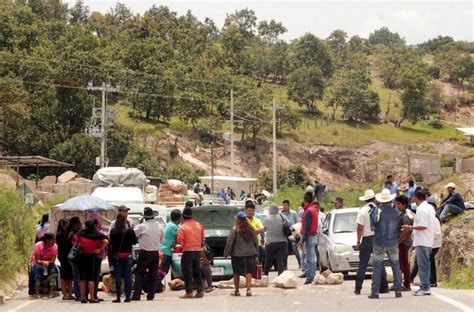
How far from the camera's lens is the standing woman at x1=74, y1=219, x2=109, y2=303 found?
730 inches

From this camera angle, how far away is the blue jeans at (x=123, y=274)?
60.7ft

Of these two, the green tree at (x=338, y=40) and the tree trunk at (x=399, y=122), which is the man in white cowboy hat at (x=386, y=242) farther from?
the green tree at (x=338, y=40)

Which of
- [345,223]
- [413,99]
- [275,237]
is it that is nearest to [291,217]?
[345,223]

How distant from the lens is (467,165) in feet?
238

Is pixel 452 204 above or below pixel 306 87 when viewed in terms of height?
below

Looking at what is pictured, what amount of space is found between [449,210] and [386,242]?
537cm

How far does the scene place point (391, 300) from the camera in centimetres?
1702

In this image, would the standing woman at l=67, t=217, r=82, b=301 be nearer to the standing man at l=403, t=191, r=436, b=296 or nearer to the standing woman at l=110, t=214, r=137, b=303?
the standing woman at l=110, t=214, r=137, b=303

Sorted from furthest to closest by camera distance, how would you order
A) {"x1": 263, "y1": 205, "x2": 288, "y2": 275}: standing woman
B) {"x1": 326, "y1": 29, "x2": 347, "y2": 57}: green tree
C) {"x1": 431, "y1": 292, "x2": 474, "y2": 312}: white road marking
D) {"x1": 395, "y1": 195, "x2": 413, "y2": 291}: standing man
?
{"x1": 326, "y1": 29, "x2": 347, "y2": 57}: green tree
{"x1": 263, "y1": 205, "x2": 288, "y2": 275}: standing woman
{"x1": 395, "y1": 195, "x2": 413, "y2": 291}: standing man
{"x1": 431, "y1": 292, "x2": 474, "y2": 312}: white road marking

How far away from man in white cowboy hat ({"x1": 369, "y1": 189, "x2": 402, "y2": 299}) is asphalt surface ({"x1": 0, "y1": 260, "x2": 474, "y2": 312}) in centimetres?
27

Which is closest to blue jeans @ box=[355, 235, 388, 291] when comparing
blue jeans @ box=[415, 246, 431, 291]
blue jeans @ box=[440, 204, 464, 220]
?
blue jeans @ box=[415, 246, 431, 291]

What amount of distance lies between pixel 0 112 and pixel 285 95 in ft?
186

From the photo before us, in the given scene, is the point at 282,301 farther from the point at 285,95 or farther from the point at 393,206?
the point at 285,95

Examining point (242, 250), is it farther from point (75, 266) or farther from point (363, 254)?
point (75, 266)
